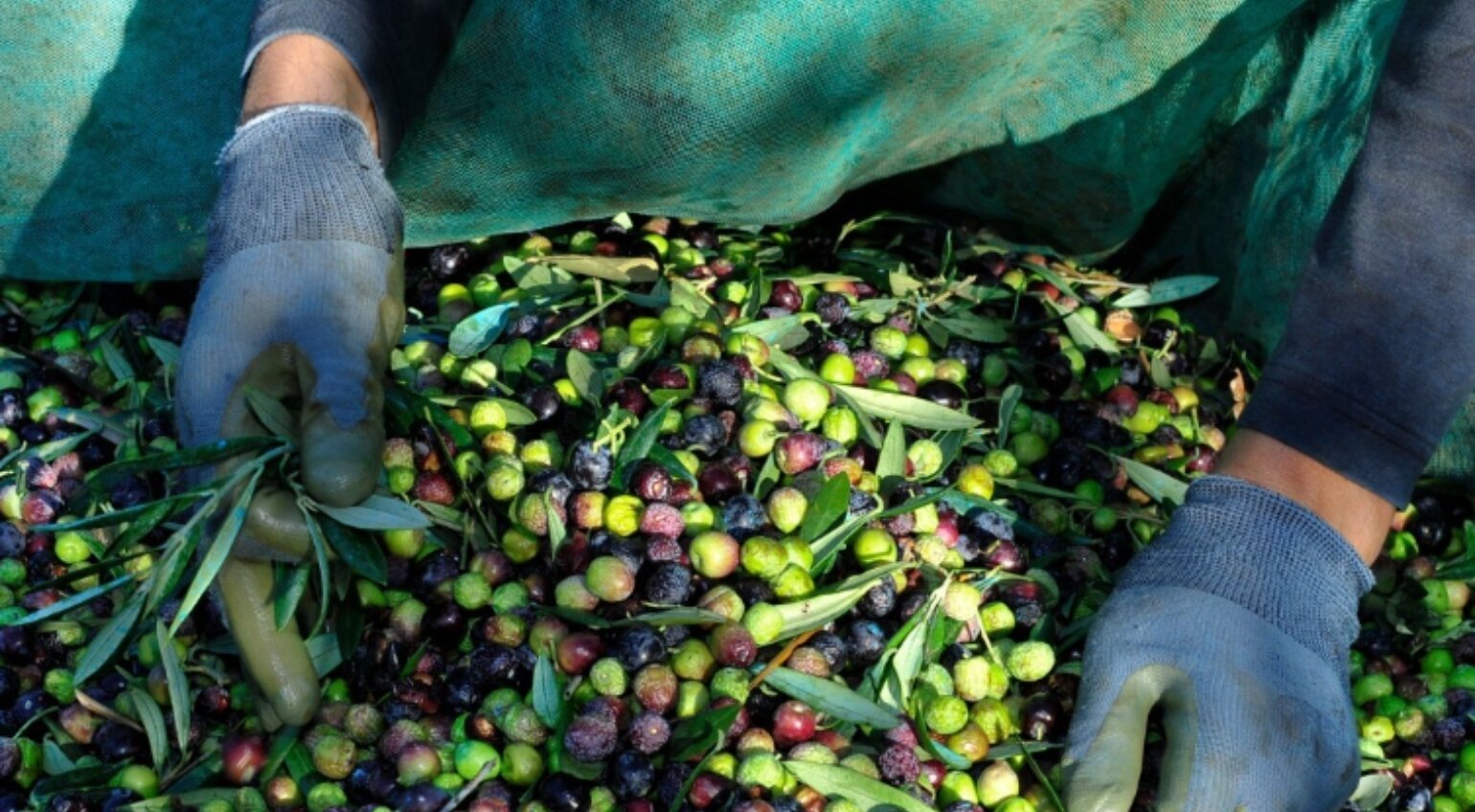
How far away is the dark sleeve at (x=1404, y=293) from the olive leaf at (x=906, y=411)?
0.56 metres

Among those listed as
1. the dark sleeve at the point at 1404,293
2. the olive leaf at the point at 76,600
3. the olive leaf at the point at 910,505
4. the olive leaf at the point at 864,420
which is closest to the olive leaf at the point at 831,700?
the olive leaf at the point at 910,505

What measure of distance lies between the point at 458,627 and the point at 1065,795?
0.94 metres

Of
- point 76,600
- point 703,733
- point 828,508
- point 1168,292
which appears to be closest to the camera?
point 703,733

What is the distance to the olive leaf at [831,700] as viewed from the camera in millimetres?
2287

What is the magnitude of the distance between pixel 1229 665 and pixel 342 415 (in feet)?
4.50

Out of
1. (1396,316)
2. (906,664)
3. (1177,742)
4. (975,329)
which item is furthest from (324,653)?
(1396,316)

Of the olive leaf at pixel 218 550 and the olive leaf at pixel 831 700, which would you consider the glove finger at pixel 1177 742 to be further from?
the olive leaf at pixel 218 550

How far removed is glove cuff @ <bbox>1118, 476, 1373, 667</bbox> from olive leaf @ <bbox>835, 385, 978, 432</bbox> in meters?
0.45

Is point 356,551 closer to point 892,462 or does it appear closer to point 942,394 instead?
point 892,462

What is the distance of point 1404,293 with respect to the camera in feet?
8.56

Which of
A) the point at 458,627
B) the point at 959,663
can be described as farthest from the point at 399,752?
the point at 959,663

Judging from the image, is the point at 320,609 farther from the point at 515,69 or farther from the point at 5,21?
the point at 5,21

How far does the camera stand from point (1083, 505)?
2795mm

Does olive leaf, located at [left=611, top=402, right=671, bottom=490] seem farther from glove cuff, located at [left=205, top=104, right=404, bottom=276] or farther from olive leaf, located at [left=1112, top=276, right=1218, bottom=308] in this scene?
olive leaf, located at [left=1112, top=276, right=1218, bottom=308]
